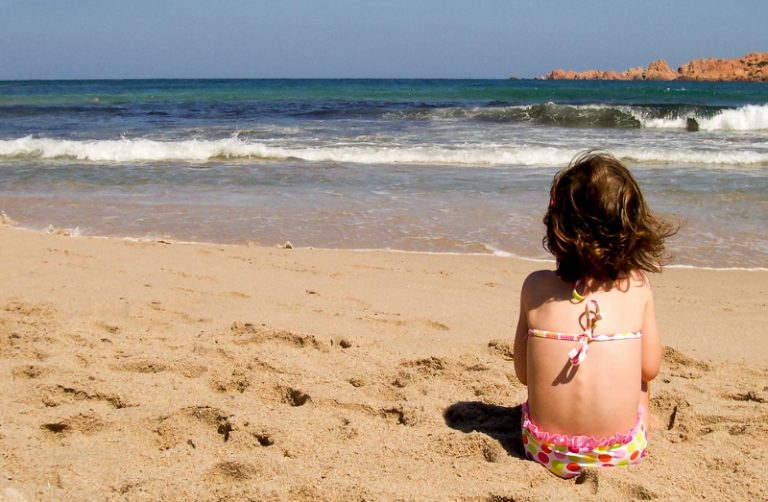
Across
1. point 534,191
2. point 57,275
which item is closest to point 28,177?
point 57,275

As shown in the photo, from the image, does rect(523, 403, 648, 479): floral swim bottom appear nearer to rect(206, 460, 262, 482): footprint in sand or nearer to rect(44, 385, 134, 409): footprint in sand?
rect(206, 460, 262, 482): footprint in sand

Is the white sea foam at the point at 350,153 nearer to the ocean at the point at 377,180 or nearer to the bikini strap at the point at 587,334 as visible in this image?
the ocean at the point at 377,180

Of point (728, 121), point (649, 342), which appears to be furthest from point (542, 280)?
point (728, 121)

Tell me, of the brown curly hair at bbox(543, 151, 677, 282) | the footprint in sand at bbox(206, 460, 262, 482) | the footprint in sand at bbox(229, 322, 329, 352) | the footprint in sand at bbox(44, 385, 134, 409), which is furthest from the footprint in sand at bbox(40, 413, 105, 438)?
the brown curly hair at bbox(543, 151, 677, 282)

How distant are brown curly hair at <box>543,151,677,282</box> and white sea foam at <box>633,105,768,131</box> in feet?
56.3

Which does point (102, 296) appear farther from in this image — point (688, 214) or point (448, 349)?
point (688, 214)

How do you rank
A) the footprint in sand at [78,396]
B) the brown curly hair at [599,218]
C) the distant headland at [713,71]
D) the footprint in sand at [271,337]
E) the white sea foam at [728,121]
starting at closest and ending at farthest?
the brown curly hair at [599,218], the footprint in sand at [78,396], the footprint in sand at [271,337], the white sea foam at [728,121], the distant headland at [713,71]

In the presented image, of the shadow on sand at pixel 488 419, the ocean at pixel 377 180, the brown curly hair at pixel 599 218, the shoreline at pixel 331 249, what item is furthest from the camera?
the ocean at pixel 377 180

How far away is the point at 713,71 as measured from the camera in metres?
76.8

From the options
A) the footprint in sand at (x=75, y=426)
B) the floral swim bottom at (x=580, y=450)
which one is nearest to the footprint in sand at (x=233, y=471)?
the footprint in sand at (x=75, y=426)

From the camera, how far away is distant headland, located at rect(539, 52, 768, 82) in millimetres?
74188

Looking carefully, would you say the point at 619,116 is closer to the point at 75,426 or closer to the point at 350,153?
the point at 350,153

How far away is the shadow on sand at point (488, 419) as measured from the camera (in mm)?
2648

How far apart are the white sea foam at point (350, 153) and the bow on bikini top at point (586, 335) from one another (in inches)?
352
